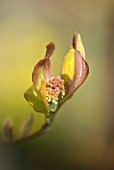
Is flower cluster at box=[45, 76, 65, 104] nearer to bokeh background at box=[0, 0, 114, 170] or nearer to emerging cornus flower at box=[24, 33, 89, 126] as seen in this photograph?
emerging cornus flower at box=[24, 33, 89, 126]

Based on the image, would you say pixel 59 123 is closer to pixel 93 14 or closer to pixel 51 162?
pixel 51 162

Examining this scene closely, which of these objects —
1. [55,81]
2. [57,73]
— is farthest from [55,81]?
[57,73]

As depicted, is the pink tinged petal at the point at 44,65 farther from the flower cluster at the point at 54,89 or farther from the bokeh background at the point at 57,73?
the bokeh background at the point at 57,73

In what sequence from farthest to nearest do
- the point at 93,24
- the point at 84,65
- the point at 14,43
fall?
1. the point at 93,24
2. the point at 14,43
3. the point at 84,65

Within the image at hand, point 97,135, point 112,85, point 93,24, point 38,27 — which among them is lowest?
point 97,135

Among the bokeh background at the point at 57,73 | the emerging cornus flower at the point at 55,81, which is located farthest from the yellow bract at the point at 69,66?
the bokeh background at the point at 57,73

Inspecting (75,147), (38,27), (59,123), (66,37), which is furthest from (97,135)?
(38,27)

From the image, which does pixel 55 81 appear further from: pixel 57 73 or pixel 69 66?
pixel 57 73
